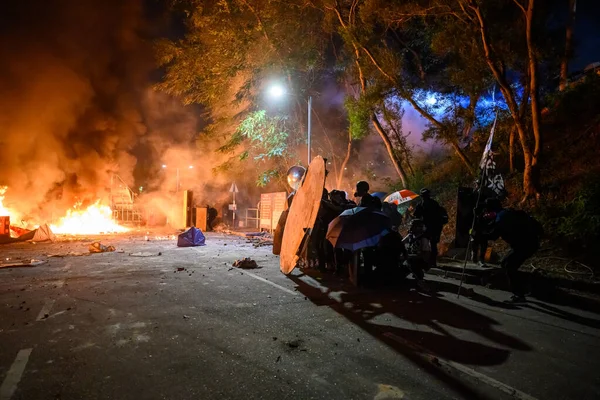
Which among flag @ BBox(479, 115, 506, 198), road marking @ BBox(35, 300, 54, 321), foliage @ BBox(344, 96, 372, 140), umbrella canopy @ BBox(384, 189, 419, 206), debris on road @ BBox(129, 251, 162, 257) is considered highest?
foliage @ BBox(344, 96, 372, 140)

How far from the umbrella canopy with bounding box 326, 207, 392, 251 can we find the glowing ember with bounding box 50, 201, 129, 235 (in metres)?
17.3

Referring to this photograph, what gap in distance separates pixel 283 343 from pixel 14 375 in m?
2.45

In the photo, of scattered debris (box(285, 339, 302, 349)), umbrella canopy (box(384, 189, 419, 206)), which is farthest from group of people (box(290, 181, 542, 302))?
scattered debris (box(285, 339, 302, 349))

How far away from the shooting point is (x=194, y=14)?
15.5 metres

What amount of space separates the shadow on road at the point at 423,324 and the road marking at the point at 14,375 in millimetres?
3475

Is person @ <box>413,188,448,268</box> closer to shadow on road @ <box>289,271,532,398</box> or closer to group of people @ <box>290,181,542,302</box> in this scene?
group of people @ <box>290,181,542,302</box>

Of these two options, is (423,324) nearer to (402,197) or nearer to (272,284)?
(272,284)

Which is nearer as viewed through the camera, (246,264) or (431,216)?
(431,216)

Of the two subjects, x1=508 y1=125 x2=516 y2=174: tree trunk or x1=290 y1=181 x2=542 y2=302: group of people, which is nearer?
x1=290 y1=181 x2=542 y2=302: group of people

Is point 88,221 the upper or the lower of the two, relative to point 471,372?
upper

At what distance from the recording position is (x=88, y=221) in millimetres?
20047

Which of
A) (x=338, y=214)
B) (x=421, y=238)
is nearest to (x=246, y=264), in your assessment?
(x=338, y=214)

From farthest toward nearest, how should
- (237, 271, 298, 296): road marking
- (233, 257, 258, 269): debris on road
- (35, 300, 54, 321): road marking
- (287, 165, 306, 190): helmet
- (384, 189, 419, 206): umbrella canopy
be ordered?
1. (287, 165, 306, 190): helmet
2. (384, 189, 419, 206): umbrella canopy
3. (233, 257, 258, 269): debris on road
4. (237, 271, 298, 296): road marking
5. (35, 300, 54, 321): road marking

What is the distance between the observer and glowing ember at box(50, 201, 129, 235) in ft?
61.6
